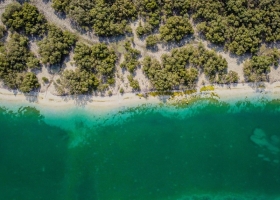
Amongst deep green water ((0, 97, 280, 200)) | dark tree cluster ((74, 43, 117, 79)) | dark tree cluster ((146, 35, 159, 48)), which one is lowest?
deep green water ((0, 97, 280, 200))

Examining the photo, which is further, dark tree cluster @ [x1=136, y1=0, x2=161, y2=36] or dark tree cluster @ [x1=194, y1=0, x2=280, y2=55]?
dark tree cluster @ [x1=136, y1=0, x2=161, y2=36]

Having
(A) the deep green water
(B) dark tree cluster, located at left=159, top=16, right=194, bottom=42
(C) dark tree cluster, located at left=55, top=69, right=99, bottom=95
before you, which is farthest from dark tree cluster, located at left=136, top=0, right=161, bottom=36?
(A) the deep green water

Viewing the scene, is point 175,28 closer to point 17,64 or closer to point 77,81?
point 77,81

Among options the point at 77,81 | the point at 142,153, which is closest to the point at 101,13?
the point at 77,81

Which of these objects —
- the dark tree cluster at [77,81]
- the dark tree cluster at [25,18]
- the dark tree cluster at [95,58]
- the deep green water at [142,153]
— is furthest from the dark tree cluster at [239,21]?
the dark tree cluster at [25,18]

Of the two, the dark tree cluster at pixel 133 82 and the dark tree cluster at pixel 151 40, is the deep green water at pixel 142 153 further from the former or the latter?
the dark tree cluster at pixel 151 40

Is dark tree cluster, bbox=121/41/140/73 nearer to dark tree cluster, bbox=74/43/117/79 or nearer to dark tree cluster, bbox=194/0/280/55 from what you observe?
dark tree cluster, bbox=74/43/117/79
